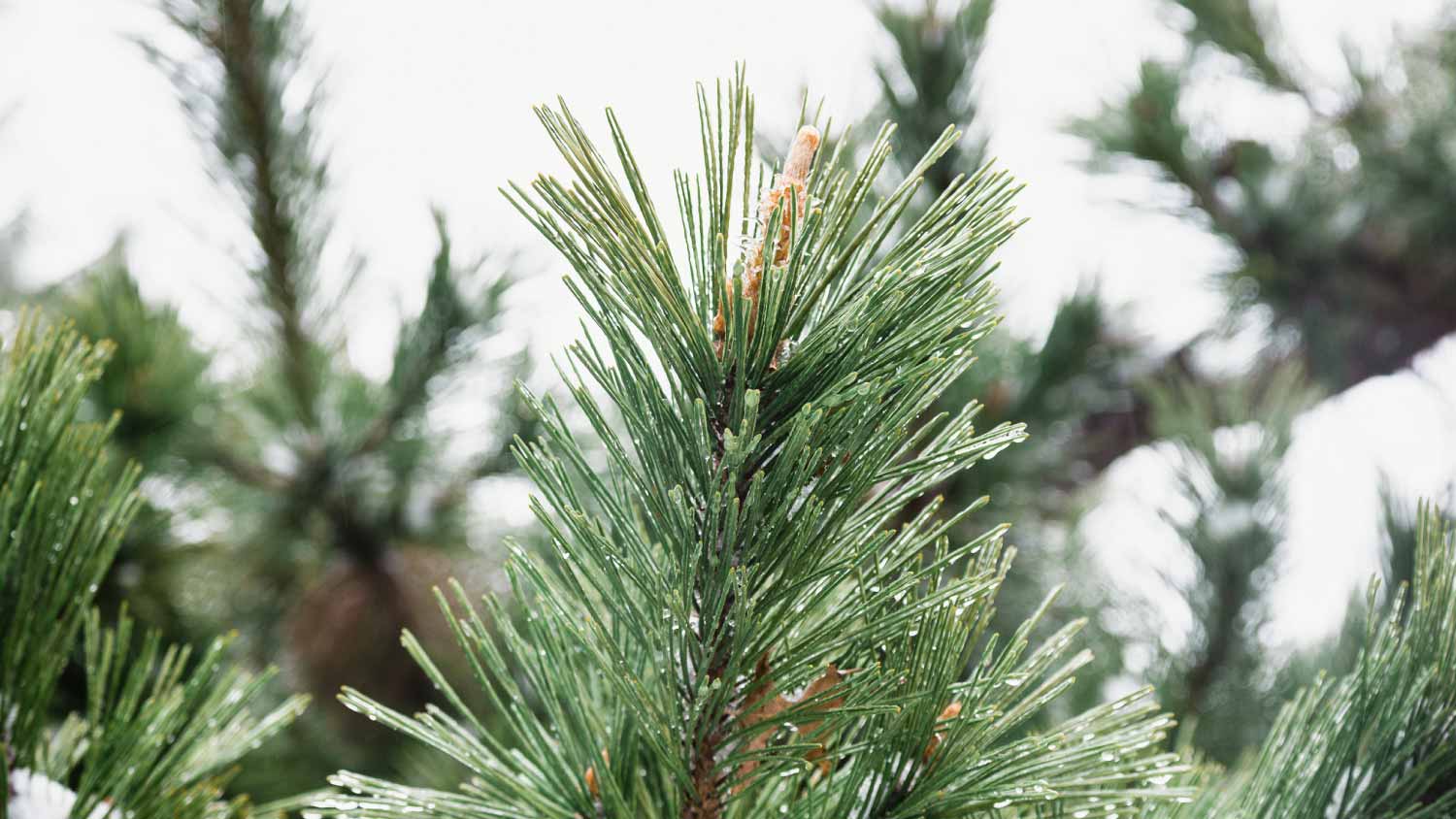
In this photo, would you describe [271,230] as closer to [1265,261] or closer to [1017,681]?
[1017,681]

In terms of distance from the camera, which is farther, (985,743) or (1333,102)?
(1333,102)

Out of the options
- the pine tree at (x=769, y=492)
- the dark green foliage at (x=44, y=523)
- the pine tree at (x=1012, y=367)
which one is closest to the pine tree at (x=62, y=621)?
the dark green foliage at (x=44, y=523)

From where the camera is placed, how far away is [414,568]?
963 millimetres

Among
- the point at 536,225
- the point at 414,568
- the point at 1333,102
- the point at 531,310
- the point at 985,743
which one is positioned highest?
the point at 1333,102

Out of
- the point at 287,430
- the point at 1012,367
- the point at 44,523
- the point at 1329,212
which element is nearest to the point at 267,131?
the point at 287,430

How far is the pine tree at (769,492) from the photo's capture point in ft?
0.95

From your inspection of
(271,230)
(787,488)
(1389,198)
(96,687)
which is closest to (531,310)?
(271,230)

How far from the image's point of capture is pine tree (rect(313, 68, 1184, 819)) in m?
0.29

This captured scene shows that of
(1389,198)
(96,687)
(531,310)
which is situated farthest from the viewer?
(1389,198)

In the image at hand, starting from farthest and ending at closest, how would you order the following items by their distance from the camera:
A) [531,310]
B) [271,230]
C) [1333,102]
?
[1333,102] < [531,310] < [271,230]

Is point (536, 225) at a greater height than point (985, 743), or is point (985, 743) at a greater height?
point (536, 225)

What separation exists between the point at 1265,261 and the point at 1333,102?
27cm

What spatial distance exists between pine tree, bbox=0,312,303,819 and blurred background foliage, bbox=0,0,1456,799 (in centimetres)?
29

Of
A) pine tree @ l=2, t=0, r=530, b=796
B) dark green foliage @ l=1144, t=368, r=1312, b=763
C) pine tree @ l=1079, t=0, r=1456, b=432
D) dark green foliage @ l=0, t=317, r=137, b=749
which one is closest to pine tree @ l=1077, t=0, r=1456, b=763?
pine tree @ l=1079, t=0, r=1456, b=432
